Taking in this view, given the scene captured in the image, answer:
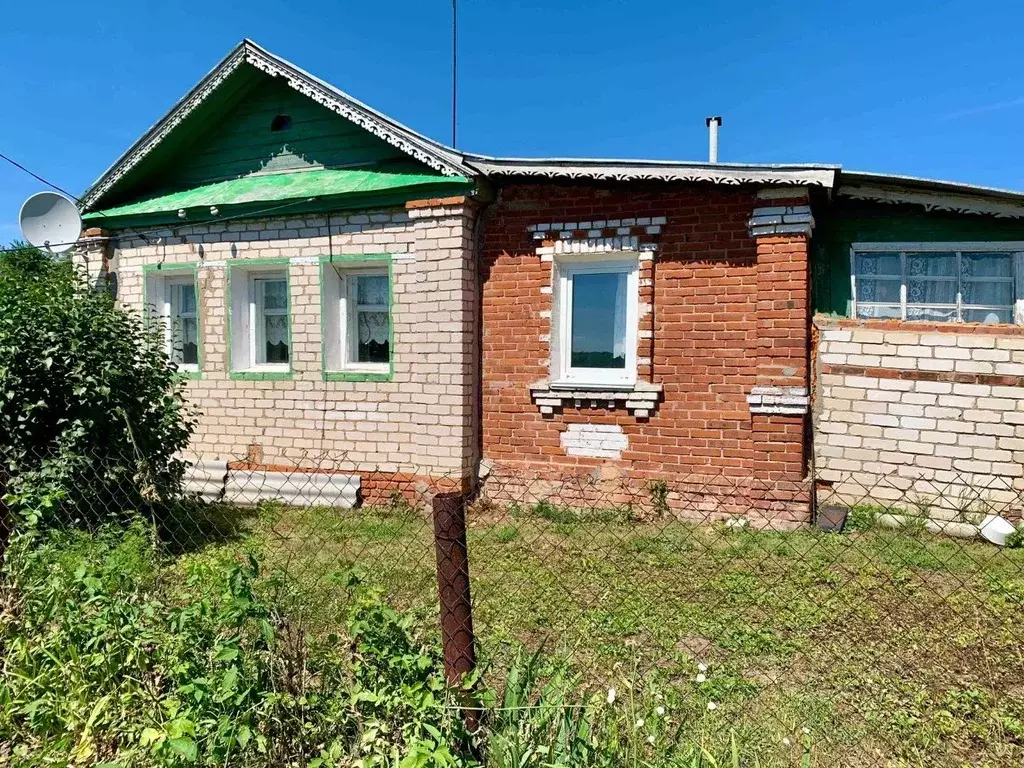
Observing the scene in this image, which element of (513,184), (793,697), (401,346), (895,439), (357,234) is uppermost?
(513,184)

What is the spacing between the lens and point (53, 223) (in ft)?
27.0

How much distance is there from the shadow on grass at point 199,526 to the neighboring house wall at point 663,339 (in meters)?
2.64

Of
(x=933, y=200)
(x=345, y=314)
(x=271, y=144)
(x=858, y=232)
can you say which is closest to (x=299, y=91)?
(x=271, y=144)

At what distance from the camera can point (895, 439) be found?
248 inches

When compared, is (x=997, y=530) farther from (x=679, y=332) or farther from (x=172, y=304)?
(x=172, y=304)

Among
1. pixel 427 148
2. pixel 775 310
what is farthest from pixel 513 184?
pixel 775 310

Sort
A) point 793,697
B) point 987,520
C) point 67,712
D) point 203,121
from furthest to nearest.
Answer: point 203,121 → point 987,520 → point 793,697 → point 67,712

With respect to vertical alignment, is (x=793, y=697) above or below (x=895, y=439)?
below

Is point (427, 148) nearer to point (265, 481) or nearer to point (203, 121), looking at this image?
point (203, 121)

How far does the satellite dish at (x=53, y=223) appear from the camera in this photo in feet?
26.7

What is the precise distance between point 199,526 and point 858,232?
6844 millimetres

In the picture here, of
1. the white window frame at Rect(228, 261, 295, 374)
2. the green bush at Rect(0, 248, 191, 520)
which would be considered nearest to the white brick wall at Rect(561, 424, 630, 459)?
the white window frame at Rect(228, 261, 295, 374)

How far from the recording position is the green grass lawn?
2.87 metres

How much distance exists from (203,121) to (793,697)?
875 cm
